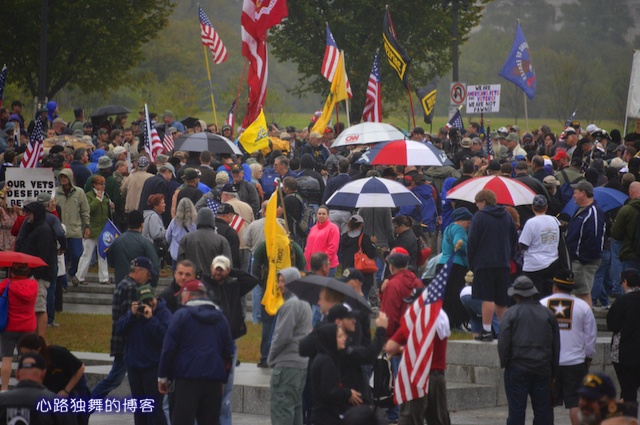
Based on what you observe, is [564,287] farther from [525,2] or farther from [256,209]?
[525,2]

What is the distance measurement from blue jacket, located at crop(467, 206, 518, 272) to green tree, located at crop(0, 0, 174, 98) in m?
24.1

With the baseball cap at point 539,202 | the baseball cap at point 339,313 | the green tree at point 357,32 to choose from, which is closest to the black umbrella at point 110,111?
the green tree at point 357,32

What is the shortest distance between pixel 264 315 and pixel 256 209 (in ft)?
17.1

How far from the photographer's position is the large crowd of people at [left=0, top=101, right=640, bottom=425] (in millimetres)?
12047

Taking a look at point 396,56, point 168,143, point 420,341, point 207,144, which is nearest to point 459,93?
point 396,56

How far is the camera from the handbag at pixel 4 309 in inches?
591

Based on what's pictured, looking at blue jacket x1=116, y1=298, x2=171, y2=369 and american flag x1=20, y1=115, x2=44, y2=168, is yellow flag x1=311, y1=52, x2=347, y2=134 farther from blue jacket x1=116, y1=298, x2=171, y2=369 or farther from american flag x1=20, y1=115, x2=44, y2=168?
blue jacket x1=116, y1=298, x2=171, y2=369

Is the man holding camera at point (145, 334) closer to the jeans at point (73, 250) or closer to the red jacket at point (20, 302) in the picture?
the red jacket at point (20, 302)

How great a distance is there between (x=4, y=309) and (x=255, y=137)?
33.7 ft

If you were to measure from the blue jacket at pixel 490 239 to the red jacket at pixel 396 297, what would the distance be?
258cm

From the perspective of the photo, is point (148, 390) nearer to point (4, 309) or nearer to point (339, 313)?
point (339, 313)

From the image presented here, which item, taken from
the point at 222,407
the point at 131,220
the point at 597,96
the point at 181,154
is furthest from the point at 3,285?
the point at 597,96

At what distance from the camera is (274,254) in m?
15.3

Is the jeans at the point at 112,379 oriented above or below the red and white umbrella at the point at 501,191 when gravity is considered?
below
